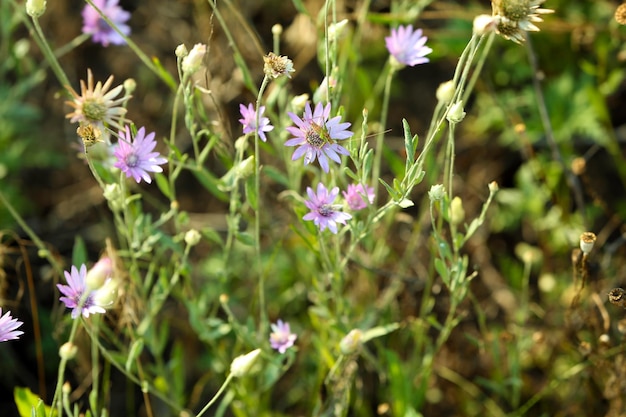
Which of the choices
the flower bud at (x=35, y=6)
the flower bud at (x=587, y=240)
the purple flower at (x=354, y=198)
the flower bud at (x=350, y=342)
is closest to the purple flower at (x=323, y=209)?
the purple flower at (x=354, y=198)

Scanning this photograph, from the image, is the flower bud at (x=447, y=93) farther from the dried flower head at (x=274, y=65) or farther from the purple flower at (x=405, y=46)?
the dried flower head at (x=274, y=65)

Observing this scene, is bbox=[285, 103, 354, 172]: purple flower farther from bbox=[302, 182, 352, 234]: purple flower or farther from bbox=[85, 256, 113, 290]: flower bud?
bbox=[85, 256, 113, 290]: flower bud

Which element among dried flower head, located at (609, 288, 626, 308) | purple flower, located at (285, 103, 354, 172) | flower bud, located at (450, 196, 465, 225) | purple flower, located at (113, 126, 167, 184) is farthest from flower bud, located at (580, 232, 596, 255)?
purple flower, located at (113, 126, 167, 184)

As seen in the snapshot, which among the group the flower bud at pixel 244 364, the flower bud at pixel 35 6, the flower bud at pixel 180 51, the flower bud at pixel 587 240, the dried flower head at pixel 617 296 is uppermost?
the flower bud at pixel 35 6

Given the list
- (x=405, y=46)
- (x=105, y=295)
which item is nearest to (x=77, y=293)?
(x=105, y=295)

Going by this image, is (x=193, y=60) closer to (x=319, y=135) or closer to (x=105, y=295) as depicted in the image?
(x=319, y=135)

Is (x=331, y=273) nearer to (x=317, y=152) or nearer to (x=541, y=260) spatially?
(x=317, y=152)
